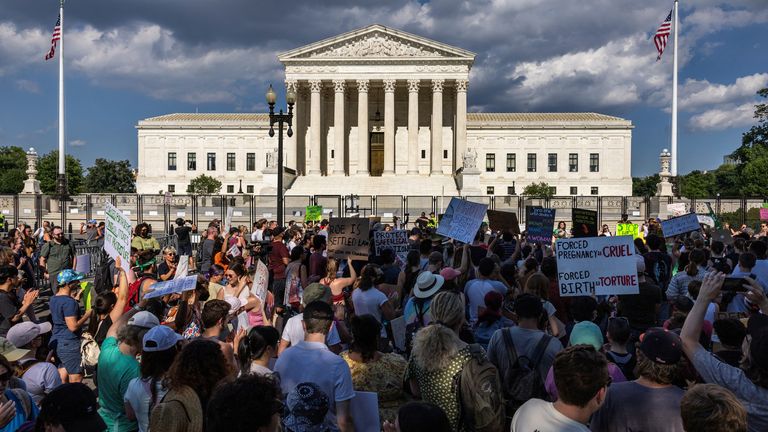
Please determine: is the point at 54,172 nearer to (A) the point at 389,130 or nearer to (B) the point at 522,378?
(A) the point at 389,130

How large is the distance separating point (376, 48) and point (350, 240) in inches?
2146

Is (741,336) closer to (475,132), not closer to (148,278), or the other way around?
(148,278)

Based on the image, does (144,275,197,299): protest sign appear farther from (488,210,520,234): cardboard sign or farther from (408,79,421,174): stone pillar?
(408,79,421,174): stone pillar

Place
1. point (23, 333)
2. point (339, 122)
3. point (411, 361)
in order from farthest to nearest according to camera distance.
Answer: point (339, 122)
point (23, 333)
point (411, 361)

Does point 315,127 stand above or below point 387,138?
above

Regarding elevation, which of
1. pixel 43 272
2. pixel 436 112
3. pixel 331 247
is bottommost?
pixel 43 272

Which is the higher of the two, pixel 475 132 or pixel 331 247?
pixel 475 132

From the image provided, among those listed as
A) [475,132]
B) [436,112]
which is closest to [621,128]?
[475,132]

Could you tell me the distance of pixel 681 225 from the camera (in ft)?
43.4

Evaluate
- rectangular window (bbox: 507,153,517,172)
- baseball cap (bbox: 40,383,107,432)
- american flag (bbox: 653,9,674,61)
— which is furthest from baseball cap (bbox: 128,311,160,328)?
rectangular window (bbox: 507,153,517,172)

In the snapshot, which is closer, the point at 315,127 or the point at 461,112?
the point at 315,127

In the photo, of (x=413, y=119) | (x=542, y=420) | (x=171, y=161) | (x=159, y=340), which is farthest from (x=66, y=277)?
(x=171, y=161)

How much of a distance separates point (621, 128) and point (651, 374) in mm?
80965

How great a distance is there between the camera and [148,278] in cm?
829
